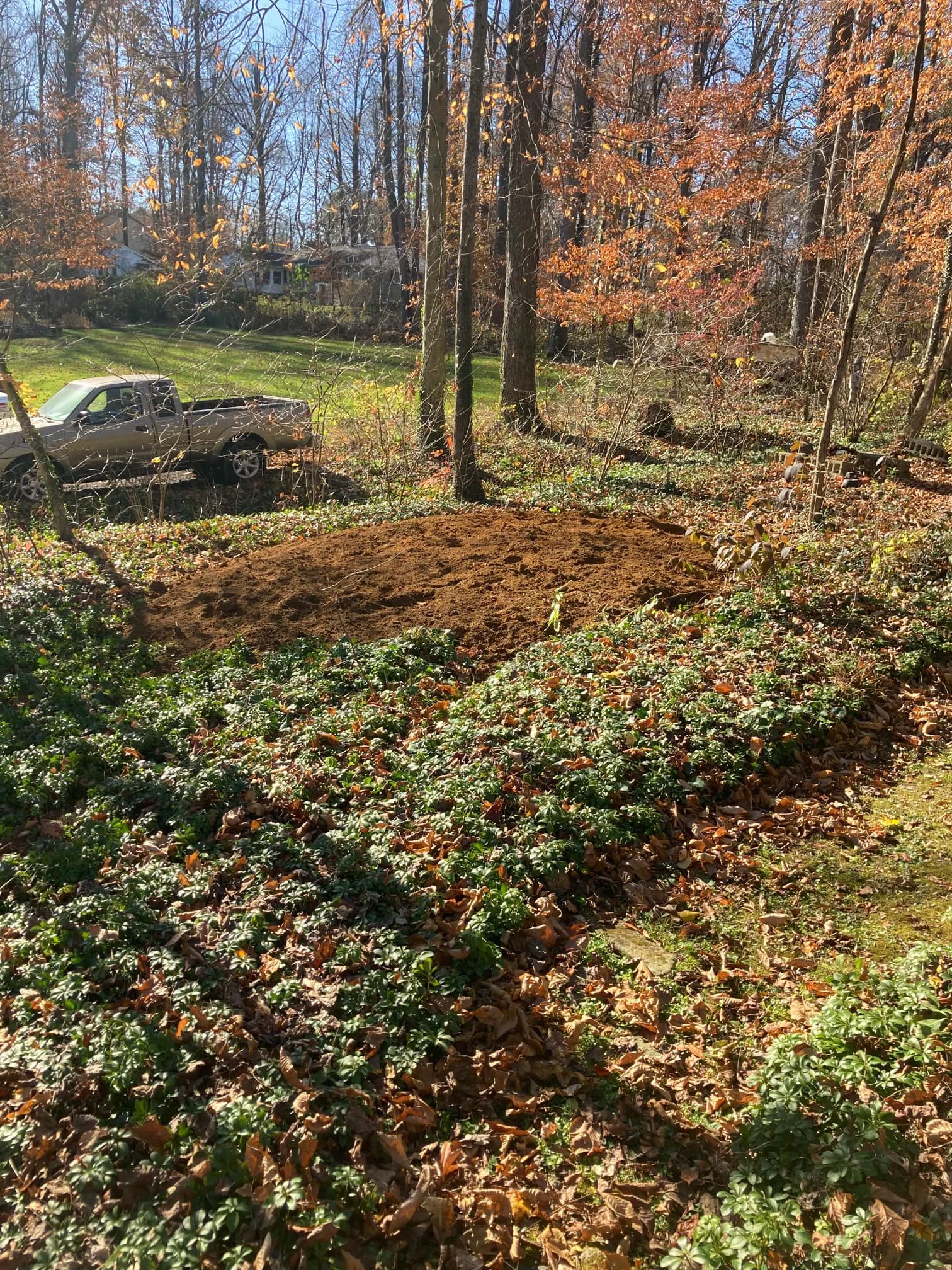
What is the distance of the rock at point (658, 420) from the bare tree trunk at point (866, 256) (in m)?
5.63

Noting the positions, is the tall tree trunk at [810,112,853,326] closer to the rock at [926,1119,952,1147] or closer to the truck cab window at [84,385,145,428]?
the truck cab window at [84,385,145,428]

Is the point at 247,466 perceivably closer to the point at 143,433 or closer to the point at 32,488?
the point at 143,433

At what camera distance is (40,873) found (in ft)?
13.6

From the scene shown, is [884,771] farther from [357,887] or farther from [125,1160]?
[125,1160]

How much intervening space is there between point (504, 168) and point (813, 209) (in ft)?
43.3

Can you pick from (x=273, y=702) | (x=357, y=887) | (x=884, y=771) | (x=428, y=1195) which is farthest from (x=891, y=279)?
(x=428, y=1195)

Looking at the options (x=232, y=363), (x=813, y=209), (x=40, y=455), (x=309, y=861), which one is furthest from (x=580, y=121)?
(x=309, y=861)

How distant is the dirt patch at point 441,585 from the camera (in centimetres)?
671

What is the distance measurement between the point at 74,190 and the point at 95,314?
4.41 meters

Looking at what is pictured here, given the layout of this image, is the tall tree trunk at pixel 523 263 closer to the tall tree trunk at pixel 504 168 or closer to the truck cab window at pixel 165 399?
the tall tree trunk at pixel 504 168

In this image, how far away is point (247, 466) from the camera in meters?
14.0

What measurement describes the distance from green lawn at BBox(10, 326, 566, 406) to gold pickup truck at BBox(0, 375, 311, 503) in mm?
403

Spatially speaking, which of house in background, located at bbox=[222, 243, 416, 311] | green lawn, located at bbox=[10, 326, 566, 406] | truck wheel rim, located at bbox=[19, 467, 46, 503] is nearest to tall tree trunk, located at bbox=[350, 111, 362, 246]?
house in background, located at bbox=[222, 243, 416, 311]

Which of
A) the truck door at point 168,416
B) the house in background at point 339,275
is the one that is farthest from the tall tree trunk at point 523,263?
the house in background at point 339,275
